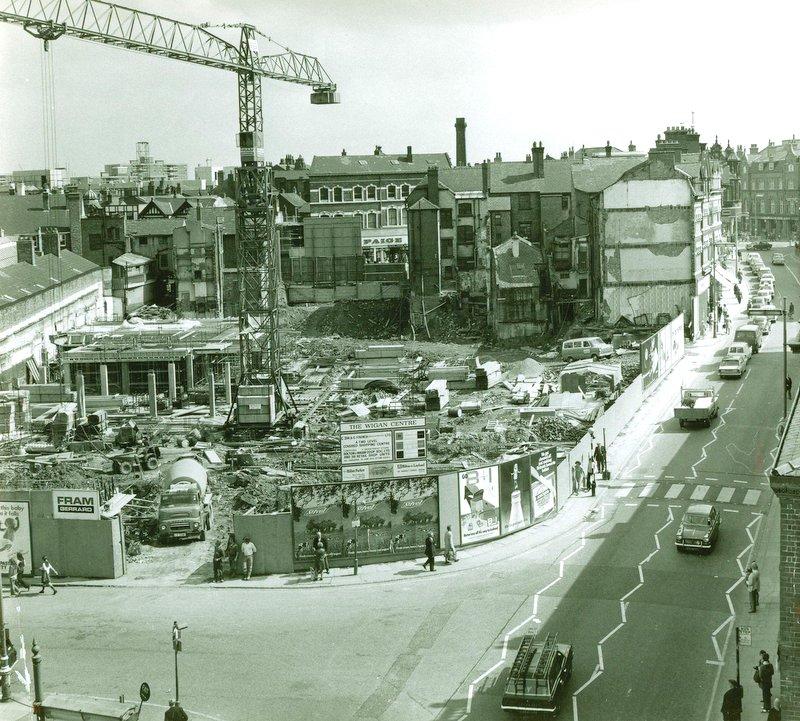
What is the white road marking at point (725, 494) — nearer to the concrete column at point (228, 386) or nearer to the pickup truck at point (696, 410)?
the pickup truck at point (696, 410)

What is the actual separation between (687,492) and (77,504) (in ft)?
72.4

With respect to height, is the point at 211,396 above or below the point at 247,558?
above

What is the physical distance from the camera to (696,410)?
2016 inches

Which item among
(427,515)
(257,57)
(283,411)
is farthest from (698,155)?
(427,515)

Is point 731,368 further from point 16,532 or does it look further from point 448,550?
point 16,532

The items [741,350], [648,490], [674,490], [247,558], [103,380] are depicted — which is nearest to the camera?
Result: [247,558]

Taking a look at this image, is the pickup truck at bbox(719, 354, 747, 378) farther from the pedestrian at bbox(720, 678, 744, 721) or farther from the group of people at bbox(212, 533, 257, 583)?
the pedestrian at bbox(720, 678, 744, 721)

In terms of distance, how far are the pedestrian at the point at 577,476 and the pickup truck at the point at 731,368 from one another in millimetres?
20826

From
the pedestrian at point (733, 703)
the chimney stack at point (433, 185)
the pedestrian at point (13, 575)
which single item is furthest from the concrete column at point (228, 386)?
the pedestrian at point (733, 703)

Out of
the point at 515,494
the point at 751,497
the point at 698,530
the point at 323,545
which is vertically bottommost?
the point at 751,497

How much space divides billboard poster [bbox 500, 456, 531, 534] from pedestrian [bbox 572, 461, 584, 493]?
4563mm

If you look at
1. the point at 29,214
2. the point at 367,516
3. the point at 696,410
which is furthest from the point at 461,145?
the point at 367,516

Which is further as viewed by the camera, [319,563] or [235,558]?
[235,558]

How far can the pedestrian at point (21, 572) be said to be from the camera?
34.6 metres
